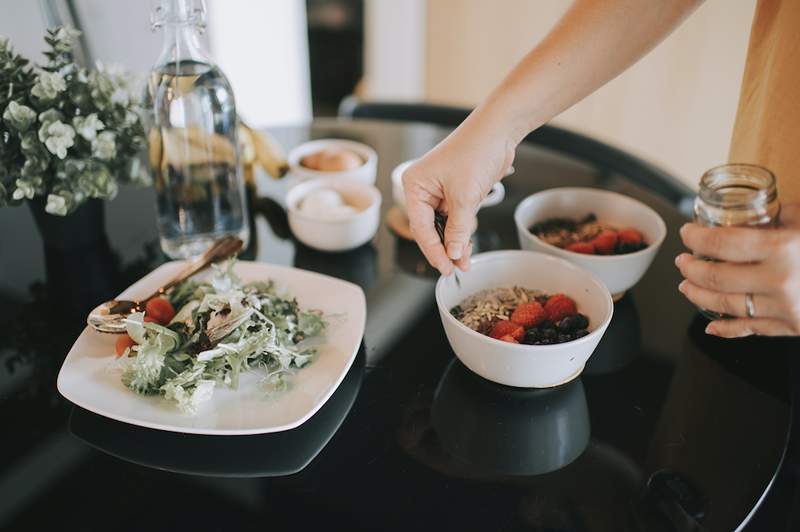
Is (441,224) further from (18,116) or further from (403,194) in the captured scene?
(18,116)

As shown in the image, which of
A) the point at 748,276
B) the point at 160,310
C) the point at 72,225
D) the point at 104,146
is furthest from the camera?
the point at 72,225

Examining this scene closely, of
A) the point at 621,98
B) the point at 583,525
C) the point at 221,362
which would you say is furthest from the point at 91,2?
the point at 621,98

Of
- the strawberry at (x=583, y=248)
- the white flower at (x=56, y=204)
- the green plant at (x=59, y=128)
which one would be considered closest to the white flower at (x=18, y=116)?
the green plant at (x=59, y=128)

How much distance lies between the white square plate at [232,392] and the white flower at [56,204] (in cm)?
23

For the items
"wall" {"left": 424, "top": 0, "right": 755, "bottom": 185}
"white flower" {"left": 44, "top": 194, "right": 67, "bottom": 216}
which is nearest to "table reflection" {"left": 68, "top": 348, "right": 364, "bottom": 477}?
"white flower" {"left": 44, "top": 194, "right": 67, "bottom": 216}

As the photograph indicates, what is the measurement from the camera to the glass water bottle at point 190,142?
3.57 ft

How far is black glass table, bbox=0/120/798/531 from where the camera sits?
0.73 meters

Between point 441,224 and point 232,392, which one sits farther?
point 441,224

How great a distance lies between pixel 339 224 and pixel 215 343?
0.37m

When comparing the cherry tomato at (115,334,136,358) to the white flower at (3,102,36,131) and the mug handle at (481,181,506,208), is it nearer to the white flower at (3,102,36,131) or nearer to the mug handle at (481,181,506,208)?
the white flower at (3,102,36,131)

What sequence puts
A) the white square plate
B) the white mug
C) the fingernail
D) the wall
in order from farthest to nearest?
1. the wall
2. the white mug
3. the fingernail
4. the white square plate

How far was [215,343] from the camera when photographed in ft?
2.89

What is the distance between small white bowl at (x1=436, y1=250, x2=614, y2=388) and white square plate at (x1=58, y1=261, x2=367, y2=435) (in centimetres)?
15

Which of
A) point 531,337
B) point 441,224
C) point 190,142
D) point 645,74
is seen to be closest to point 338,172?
point 190,142
